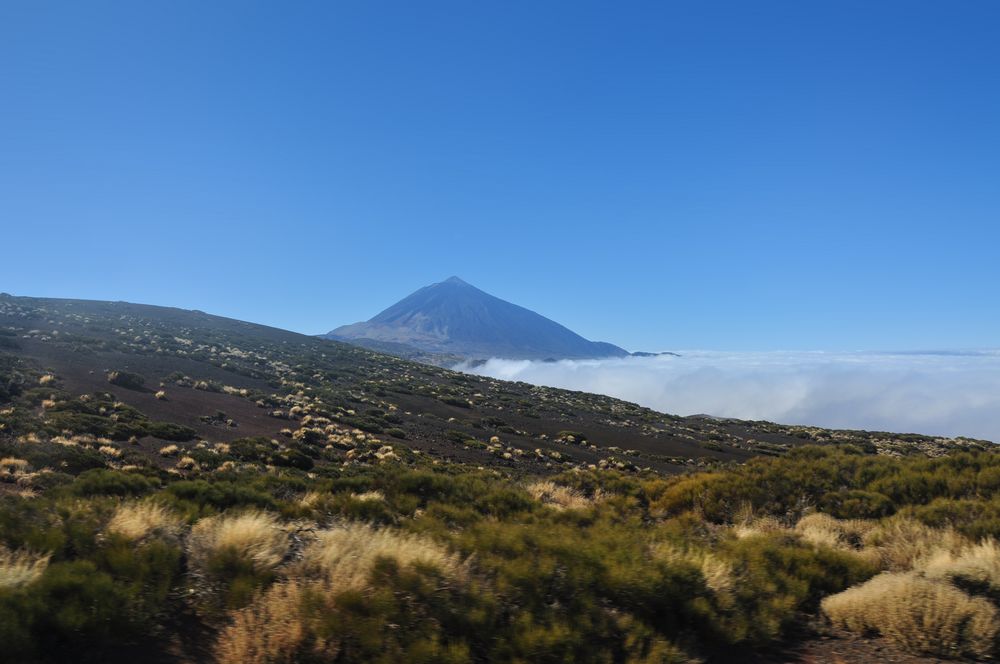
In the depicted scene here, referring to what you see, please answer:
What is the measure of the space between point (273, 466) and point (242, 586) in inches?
565

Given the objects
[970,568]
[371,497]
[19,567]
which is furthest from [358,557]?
[970,568]

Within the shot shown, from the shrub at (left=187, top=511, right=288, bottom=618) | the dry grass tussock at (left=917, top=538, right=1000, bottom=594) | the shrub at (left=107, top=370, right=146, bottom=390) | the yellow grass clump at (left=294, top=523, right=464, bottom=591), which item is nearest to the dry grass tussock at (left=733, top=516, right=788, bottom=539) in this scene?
the dry grass tussock at (left=917, top=538, right=1000, bottom=594)

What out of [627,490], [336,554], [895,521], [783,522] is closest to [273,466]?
[627,490]

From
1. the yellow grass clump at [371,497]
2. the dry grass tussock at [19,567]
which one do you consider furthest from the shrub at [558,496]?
the dry grass tussock at [19,567]

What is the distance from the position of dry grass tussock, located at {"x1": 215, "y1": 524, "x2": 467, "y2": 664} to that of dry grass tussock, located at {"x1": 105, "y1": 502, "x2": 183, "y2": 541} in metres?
1.56

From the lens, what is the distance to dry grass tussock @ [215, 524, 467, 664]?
4.16m

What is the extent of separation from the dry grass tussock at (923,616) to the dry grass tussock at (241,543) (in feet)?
20.2

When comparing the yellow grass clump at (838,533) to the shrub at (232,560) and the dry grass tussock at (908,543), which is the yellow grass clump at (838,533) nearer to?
the dry grass tussock at (908,543)

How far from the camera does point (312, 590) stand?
4.77 meters

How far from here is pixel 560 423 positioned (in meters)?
48.8

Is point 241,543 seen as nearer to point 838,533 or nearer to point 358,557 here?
point 358,557

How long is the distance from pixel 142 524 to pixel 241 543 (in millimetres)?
1174

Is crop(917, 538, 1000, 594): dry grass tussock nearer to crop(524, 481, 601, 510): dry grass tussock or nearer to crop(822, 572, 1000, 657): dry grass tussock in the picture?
crop(822, 572, 1000, 657): dry grass tussock

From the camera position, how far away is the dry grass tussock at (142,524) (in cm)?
548
